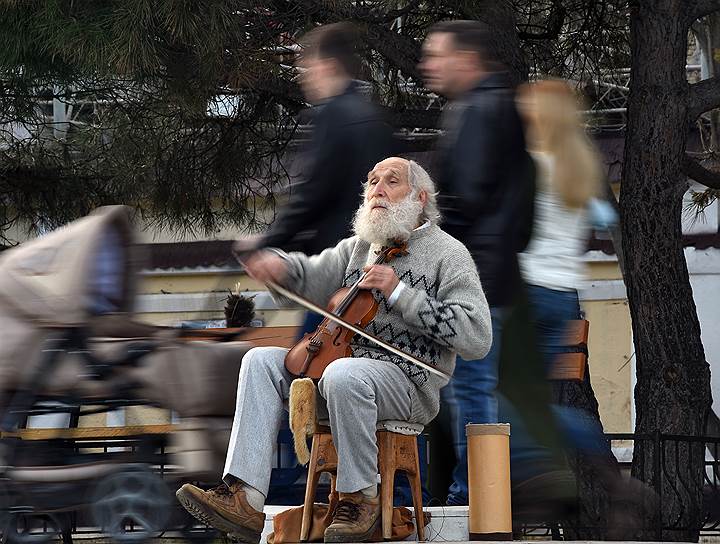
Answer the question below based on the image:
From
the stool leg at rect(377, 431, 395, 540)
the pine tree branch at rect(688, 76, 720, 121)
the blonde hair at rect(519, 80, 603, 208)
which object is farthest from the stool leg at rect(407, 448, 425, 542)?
the pine tree branch at rect(688, 76, 720, 121)

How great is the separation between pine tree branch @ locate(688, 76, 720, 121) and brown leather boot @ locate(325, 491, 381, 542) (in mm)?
4821

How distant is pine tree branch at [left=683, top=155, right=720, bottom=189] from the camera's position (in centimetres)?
916

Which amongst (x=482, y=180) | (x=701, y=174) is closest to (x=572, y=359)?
(x=482, y=180)

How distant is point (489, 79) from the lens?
521cm

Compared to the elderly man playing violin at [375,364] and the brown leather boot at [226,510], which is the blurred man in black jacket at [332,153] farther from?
the brown leather boot at [226,510]

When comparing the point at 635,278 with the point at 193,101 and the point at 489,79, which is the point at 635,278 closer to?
the point at 193,101

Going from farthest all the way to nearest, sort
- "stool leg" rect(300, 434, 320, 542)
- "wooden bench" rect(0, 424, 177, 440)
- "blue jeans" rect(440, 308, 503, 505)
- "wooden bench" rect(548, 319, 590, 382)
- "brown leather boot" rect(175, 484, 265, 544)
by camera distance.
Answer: "wooden bench" rect(548, 319, 590, 382), "blue jeans" rect(440, 308, 503, 505), "wooden bench" rect(0, 424, 177, 440), "stool leg" rect(300, 434, 320, 542), "brown leather boot" rect(175, 484, 265, 544)

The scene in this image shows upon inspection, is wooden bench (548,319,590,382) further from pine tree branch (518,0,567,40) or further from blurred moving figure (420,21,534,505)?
pine tree branch (518,0,567,40)

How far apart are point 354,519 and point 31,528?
1464mm

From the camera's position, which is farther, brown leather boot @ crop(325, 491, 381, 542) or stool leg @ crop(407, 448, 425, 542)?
stool leg @ crop(407, 448, 425, 542)

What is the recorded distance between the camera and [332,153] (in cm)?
538

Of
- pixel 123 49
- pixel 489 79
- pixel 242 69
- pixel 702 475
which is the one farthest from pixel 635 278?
pixel 489 79

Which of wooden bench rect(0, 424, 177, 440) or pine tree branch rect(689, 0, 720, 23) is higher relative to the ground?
pine tree branch rect(689, 0, 720, 23)


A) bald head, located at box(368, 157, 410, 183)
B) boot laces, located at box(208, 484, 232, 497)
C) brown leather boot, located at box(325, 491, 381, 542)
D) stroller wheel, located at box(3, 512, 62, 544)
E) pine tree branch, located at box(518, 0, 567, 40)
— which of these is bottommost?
stroller wheel, located at box(3, 512, 62, 544)
